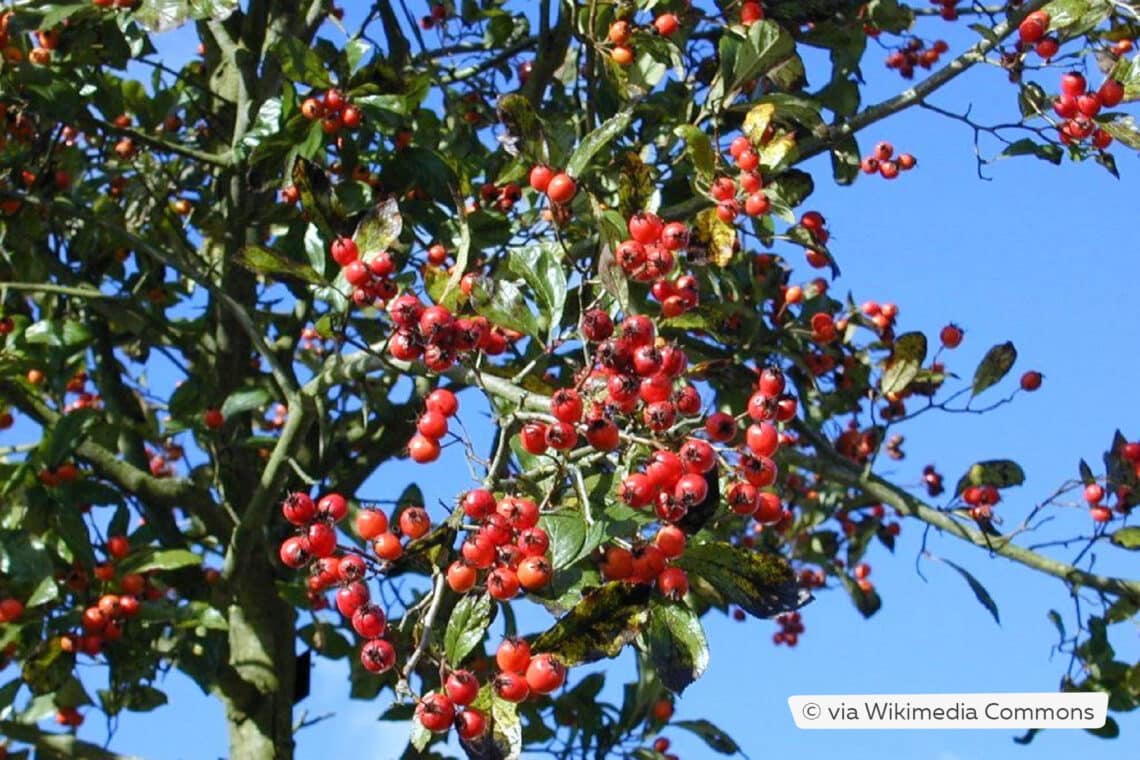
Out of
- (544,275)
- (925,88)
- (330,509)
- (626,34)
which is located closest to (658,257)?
(544,275)

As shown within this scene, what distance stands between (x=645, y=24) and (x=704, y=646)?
6.20 feet

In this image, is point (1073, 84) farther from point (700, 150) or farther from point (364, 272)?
point (364, 272)

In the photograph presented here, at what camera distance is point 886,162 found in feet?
12.0

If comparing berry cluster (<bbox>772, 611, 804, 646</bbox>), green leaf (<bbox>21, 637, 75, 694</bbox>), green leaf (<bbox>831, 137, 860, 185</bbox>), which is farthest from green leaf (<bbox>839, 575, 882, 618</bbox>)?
green leaf (<bbox>21, 637, 75, 694</bbox>)

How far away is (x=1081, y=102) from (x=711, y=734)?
2.04 meters

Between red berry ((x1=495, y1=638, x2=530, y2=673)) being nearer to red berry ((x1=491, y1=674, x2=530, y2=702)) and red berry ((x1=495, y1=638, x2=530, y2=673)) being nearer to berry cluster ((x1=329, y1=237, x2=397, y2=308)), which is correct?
red berry ((x1=491, y1=674, x2=530, y2=702))

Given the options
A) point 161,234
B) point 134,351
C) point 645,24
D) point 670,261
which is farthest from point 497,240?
point 134,351

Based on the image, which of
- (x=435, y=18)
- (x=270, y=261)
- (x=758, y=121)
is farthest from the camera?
(x=435, y=18)

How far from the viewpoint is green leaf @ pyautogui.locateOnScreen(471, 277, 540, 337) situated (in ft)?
7.34

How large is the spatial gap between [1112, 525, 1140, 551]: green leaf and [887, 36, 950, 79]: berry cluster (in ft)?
5.61

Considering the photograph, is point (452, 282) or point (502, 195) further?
point (502, 195)

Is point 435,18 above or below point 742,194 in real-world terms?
above

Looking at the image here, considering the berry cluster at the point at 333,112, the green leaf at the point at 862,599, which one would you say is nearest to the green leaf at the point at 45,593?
the berry cluster at the point at 333,112

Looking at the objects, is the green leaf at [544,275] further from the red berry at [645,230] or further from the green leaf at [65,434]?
the green leaf at [65,434]
